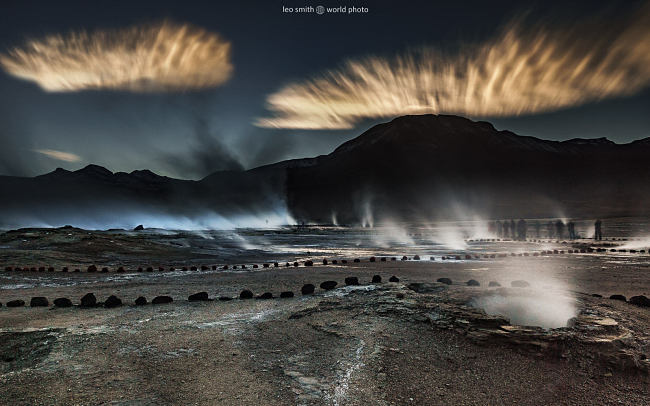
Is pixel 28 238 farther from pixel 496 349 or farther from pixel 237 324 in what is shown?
pixel 496 349

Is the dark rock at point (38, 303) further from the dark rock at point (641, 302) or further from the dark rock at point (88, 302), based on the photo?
the dark rock at point (641, 302)

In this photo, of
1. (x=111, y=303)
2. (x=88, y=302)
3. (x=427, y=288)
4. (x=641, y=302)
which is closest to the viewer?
(x=641, y=302)

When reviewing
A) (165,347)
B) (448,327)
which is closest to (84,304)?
(165,347)

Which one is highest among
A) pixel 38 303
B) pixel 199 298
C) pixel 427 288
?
pixel 427 288

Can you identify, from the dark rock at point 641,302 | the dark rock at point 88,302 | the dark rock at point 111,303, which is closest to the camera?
the dark rock at point 641,302

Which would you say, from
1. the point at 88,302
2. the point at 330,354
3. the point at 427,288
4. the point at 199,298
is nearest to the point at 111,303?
the point at 88,302

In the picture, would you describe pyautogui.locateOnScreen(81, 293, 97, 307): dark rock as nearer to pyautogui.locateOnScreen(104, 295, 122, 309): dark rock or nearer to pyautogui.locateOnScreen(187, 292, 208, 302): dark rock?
pyautogui.locateOnScreen(104, 295, 122, 309): dark rock

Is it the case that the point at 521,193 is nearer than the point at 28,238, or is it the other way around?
the point at 28,238

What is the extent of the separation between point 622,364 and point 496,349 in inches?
70.6

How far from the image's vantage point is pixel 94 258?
27781mm

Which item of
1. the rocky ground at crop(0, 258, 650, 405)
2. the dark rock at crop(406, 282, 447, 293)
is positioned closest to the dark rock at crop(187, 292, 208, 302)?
the rocky ground at crop(0, 258, 650, 405)

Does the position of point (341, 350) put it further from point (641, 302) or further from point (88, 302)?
point (88, 302)

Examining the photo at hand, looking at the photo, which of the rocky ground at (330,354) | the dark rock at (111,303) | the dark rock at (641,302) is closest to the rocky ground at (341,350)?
the rocky ground at (330,354)

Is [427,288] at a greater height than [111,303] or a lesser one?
greater
